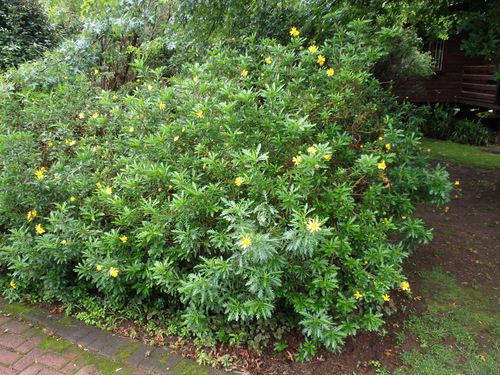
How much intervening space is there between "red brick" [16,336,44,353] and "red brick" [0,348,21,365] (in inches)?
2.1

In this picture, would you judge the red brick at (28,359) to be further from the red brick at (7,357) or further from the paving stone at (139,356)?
the paving stone at (139,356)

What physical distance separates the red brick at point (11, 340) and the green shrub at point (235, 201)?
0.42m

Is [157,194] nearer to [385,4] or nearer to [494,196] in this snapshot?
[385,4]

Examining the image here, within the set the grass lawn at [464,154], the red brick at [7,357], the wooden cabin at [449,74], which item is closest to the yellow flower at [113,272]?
the red brick at [7,357]

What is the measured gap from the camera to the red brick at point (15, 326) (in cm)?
297

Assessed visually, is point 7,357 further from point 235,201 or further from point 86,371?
point 235,201

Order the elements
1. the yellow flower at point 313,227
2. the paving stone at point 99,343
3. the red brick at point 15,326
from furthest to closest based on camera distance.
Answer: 1. the red brick at point 15,326
2. the paving stone at point 99,343
3. the yellow flower at point 313,227

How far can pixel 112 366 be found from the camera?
A: 102 inches

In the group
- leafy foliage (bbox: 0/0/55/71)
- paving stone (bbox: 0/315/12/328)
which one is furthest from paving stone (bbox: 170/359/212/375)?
leafy foliage (bbox: 0/0/55/71)

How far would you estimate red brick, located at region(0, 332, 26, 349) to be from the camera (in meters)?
2.80

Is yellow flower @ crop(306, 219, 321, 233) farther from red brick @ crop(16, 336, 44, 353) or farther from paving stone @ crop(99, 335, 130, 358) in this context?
red brick @ crop(16, 336, 44, 353)

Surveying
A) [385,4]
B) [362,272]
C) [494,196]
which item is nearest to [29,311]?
[362,272]

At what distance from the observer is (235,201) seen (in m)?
2.69

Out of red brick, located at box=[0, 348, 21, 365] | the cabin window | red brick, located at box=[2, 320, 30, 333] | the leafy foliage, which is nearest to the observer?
red brick, located at box=[0, 348, 21, 365]
